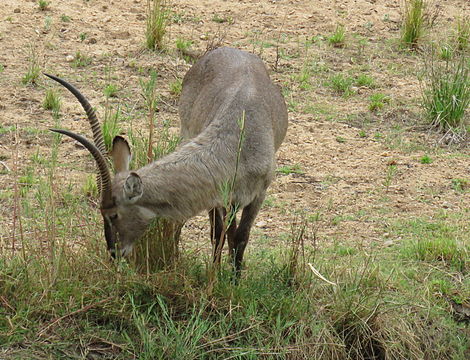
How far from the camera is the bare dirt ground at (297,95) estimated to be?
22.7 ft

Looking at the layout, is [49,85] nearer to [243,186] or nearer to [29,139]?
[29,139]

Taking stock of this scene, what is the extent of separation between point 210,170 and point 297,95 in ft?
13.0

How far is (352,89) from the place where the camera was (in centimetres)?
916

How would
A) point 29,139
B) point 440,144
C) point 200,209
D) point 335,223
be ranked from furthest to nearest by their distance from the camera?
1. point 440,144
2. point 29,139
3. point 335,223
4. point 200,209

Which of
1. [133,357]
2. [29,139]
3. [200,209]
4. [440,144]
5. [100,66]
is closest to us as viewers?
[133,357]

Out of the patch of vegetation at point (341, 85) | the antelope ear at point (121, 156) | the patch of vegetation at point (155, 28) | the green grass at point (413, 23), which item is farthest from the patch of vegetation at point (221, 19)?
the antelope ear at point (121, 156)

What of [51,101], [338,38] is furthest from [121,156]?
[338,38]

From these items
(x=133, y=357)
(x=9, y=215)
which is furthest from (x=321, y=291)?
(x=9, y=215)

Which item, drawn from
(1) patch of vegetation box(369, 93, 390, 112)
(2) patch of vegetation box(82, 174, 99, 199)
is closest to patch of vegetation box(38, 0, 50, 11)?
(2) patch of vegetation box(82, 174, 99, 199)

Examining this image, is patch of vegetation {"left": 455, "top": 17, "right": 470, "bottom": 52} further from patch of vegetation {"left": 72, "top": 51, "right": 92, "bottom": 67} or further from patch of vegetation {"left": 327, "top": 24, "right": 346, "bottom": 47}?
patch of vegetation {"left": 72, "top": 51, "right": 92, "bottom": 67}

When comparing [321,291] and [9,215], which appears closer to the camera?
[321,291]

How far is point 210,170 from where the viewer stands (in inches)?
203

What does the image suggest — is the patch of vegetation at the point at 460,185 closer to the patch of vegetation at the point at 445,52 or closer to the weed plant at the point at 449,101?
the weed plant at the point at 449,101

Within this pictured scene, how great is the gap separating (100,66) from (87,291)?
4478mm
